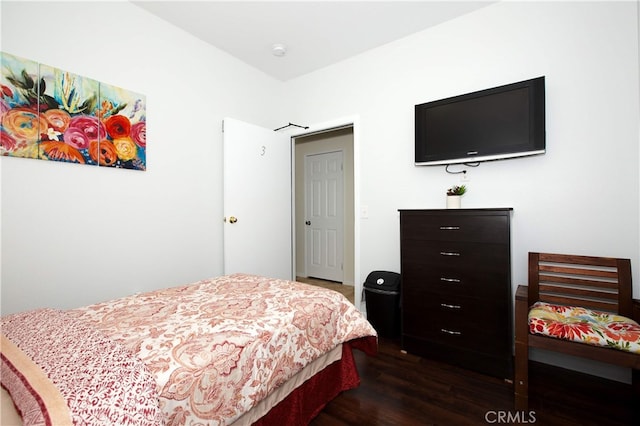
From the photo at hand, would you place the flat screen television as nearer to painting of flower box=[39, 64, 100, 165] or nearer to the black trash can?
the black trash can

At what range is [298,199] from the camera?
5.18 meters

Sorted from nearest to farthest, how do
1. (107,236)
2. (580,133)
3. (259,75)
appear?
1. (580,133)
2. (107,236)
3. (259,75)

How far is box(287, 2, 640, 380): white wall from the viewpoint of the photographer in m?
1.91

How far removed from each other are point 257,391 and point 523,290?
5.70ft

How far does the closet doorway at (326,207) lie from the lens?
4.57 meters

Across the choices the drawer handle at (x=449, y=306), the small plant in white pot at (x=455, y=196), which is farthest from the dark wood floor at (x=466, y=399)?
the small plant in white pot at (x=455, y=196)

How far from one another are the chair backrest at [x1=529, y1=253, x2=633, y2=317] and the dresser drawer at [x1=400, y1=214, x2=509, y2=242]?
38cm

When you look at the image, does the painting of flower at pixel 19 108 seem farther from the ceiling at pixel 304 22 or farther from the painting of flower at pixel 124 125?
the ceiling at pixel 304 22

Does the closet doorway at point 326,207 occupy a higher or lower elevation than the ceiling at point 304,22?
lower

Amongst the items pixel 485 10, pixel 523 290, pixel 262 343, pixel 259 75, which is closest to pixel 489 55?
pixel 485 10

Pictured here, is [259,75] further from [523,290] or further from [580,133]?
[523,290]

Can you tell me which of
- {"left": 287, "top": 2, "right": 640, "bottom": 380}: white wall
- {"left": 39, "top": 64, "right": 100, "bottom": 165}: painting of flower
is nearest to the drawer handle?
{"left": 287, "top": 2, "right": 640, "bottom": 380}: white wall

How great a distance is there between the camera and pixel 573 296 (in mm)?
1975

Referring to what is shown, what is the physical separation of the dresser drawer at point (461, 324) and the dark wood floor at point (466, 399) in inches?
8.1
